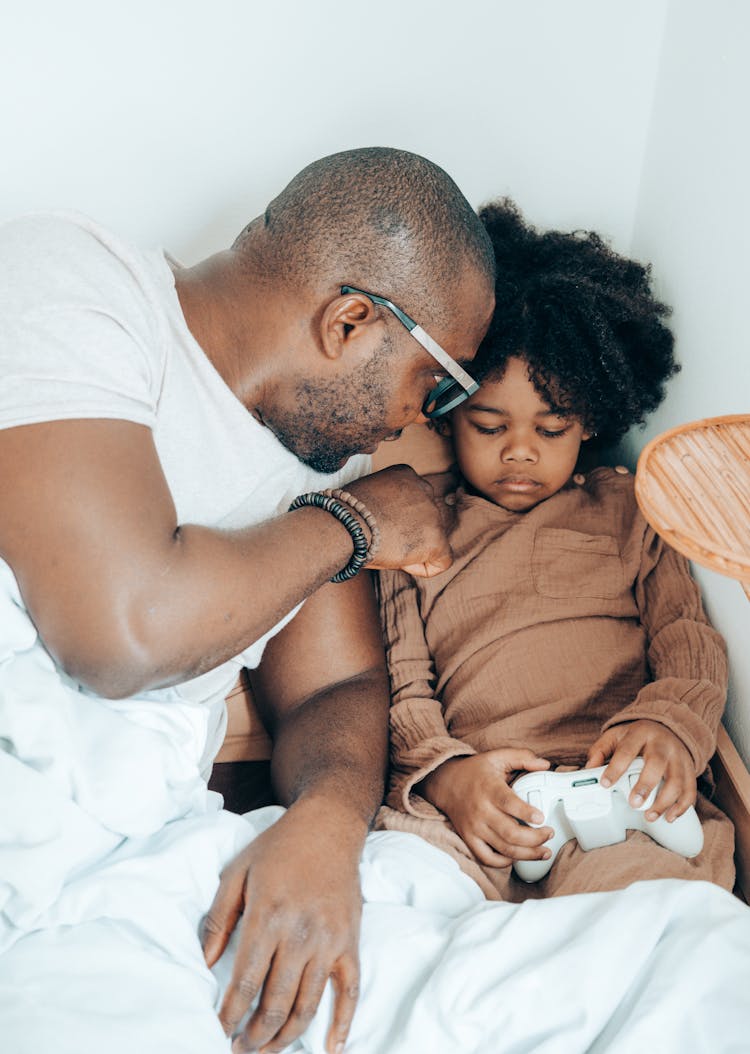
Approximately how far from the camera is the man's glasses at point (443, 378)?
4.15 feet

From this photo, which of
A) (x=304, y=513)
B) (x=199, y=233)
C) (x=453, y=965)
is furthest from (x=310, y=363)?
(x=453, y=965)

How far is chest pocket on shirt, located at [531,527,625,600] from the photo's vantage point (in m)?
1.63

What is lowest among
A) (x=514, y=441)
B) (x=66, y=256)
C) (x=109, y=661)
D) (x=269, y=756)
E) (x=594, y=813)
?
(x=269, y=756)

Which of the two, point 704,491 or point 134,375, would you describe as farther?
point 134,375

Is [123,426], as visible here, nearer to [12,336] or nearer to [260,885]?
[12,336]

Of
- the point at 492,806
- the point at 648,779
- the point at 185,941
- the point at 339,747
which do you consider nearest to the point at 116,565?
the point at 185,941

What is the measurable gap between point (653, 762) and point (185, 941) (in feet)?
2.22

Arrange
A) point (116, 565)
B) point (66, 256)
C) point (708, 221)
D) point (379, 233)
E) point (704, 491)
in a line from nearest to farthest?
point (704, 491)
point (116, 565)
point (66, 256)
point (379, 233)
point (708, 221)

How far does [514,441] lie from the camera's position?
66.2 inches

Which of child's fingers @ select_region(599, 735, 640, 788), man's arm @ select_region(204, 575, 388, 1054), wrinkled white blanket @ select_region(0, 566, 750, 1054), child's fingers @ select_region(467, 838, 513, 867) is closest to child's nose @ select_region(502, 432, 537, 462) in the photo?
man's arm @ select_region(204, 575, 388, 1054)

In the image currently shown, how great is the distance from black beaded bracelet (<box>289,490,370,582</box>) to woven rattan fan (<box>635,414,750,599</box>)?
0.53 metres

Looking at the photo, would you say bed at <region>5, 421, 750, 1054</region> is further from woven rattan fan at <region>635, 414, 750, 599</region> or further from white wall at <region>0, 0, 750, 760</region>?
white wall at <region>0, 0, 750, 760</region>

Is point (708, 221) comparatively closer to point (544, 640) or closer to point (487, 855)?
point (544, 640)

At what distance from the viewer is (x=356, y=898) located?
120 centimetres
